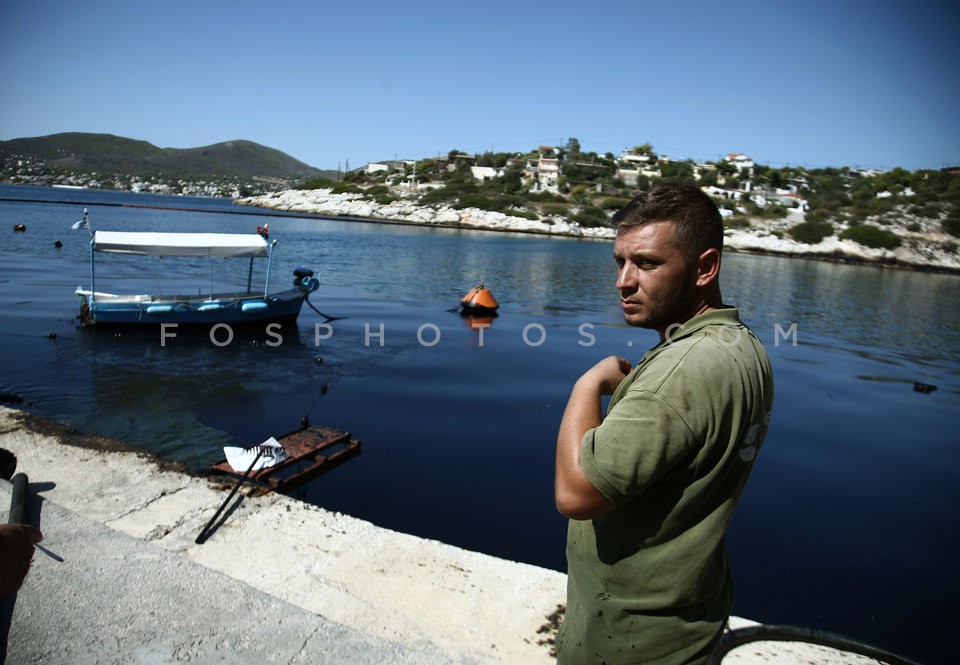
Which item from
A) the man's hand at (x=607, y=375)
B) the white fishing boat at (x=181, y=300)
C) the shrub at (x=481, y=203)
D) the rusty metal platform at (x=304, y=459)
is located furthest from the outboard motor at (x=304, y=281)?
the shrub at (x=481, y=203)

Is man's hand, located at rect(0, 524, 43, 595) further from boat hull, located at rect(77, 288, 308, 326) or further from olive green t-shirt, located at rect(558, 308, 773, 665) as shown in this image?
boat hull, located at rect(77, 288, 308, 326)

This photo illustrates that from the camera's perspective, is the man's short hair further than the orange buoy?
No

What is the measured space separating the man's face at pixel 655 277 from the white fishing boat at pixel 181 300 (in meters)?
19.2

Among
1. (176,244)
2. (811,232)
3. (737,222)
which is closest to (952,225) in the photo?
(811,232)

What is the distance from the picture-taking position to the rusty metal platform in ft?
27.2

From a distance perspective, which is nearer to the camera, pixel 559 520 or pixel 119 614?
pixel 119 614

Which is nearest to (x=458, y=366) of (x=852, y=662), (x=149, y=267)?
(x=852, y=662)

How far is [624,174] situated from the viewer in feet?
509

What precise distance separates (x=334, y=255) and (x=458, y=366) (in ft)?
117

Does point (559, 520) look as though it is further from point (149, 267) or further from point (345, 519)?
point (149, 267)

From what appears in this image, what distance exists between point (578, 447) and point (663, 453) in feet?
0.86

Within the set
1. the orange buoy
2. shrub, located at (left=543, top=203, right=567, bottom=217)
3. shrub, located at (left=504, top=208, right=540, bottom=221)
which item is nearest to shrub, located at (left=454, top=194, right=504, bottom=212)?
shrub, located at (left=504, top=208, right=540, bottom=221)

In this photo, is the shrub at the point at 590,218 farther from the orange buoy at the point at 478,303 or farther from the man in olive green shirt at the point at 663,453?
the man in olive green shirt at the point at 663,453

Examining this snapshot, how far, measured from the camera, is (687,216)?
1969mm
